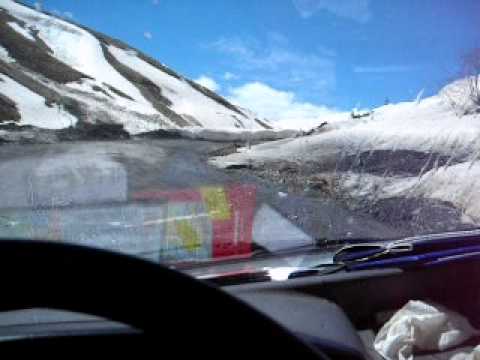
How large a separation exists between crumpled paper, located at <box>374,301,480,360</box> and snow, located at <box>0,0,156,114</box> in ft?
23.8

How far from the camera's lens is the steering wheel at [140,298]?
0.87 m

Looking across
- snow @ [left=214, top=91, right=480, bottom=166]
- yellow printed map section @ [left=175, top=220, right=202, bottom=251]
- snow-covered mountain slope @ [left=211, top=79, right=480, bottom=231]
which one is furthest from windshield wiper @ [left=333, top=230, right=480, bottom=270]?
snow @ [left=214, top=91, right=480, bottom=166]

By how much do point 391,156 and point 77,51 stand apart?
5309 millimetres

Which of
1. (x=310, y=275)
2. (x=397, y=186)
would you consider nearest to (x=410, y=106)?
(x=397, y=186)

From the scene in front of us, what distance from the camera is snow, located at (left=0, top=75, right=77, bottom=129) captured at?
9911mm

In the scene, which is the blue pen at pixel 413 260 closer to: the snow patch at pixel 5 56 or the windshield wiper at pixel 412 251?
the windshield wiper at pixel 412 251

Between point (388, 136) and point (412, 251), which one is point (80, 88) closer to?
point (388, 136)

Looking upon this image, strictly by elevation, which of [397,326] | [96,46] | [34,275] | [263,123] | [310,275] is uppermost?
[96,46]

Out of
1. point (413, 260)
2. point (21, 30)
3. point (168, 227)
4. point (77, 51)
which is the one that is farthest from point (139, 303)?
point (21, 30)

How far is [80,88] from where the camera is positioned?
458 inches

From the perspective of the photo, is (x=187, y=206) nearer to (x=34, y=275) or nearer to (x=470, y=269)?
(x=470, y=269)

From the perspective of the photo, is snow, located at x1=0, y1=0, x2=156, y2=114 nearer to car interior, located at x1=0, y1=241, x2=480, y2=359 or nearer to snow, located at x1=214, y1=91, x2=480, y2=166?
snow, located at x1=214, y1=91, x2=480, y2=166

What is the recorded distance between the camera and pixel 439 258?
2607mm

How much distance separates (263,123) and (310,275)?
267 inches
